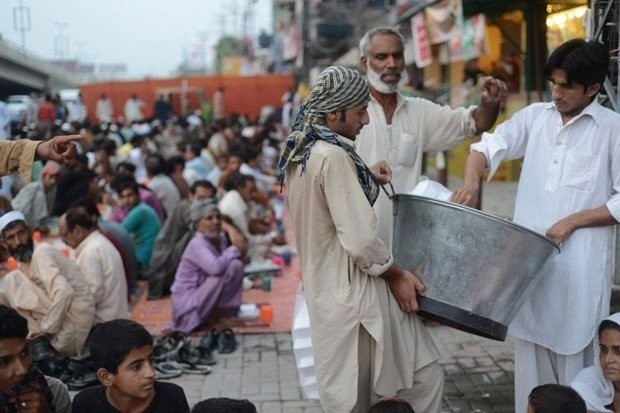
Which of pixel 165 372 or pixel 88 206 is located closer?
pixel 165 372

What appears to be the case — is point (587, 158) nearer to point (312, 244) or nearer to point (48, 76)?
point (312, 244)

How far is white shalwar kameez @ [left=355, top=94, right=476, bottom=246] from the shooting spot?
13.9 feet

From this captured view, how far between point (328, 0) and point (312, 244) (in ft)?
92.8

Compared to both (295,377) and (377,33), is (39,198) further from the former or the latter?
(377,33)

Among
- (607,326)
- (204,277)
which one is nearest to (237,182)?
(204,277)

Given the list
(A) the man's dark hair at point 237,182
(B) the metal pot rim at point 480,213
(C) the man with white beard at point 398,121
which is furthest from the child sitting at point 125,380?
(A) the man's dark hair at point 237,182

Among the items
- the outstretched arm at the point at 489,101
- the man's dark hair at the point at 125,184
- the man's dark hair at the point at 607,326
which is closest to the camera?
the man's dark hair at the point at 607,326

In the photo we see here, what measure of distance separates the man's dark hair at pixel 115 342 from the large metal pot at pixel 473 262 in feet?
3.82

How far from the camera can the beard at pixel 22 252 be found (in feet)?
18.7

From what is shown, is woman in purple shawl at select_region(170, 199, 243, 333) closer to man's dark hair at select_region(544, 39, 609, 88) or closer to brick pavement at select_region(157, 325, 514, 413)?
brick pavement at select_region(157, 325, 514, 413)

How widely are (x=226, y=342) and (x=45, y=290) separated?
1561 millimetres

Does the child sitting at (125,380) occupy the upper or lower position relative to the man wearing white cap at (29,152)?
lower

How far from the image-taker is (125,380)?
10.7 feet

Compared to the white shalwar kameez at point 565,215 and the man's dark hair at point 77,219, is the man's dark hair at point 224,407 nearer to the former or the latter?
the white shalwar kameez at point 565,215
